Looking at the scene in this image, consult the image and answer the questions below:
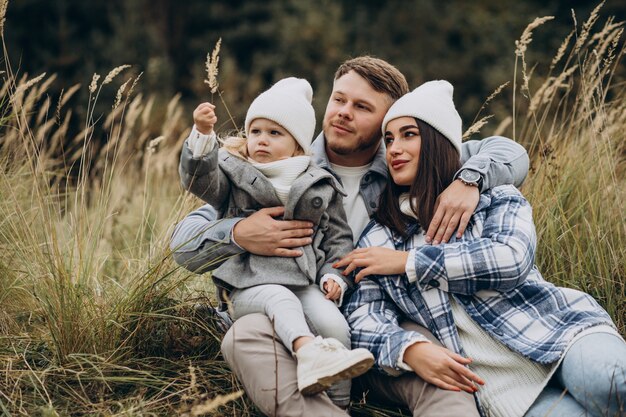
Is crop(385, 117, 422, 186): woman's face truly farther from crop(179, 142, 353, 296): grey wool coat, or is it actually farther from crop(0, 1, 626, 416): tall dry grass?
crop(0, 1, 626, 416): tall dry grass

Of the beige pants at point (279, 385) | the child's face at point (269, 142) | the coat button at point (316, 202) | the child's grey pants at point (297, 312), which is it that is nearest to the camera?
the beige pants at point (279, 385)

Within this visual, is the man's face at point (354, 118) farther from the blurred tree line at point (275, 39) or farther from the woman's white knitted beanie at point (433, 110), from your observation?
the blurred tree line at point (275, 39)

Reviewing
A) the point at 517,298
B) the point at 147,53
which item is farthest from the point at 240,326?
the point at 147,53

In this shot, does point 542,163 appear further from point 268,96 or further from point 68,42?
point 68,42

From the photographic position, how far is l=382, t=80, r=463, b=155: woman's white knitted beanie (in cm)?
283

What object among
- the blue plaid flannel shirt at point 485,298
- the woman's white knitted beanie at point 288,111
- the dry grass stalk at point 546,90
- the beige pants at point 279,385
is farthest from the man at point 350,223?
the dry grass stalk at point 546,90

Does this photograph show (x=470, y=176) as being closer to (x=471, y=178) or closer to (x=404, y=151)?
(x=471, y=178)

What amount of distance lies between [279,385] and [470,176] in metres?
1.08

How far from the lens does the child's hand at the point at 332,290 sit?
8.80 ft

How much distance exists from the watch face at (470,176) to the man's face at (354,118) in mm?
570

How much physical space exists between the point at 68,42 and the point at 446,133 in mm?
9815

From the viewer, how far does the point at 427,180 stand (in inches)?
110

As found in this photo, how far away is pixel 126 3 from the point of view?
39.4ft

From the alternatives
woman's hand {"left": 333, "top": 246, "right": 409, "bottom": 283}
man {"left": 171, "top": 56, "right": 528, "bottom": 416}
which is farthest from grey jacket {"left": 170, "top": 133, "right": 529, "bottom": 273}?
woman's hand {"left": 333, "top": 246, "right": 409, "bottom": 283}
